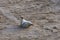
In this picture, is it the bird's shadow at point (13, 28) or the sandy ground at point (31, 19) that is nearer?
the sandy ground at point (31, 19)

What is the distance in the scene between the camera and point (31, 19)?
3410 mm

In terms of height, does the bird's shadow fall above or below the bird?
below

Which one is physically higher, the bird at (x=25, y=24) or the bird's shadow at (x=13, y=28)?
the bird at (x=25, y=24)

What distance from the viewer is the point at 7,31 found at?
304 centimetres

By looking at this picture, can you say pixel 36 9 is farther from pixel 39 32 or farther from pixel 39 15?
pixel 39 32

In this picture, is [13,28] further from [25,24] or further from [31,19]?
[31,19]

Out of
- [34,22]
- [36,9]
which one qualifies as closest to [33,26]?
[34,22]

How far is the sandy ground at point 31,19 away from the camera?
293 cm

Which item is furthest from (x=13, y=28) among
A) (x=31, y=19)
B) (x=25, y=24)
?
(x=31, y=19)

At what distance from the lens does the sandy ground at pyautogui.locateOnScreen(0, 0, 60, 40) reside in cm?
293

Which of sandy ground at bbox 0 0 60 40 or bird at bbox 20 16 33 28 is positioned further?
bird at bbox 20 16 33 28

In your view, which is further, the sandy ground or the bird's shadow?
the bird's shadow

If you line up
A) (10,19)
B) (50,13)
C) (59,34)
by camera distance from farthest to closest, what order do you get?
(50,13)
(10,19)
(59,34)

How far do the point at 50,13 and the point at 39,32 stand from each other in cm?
75
